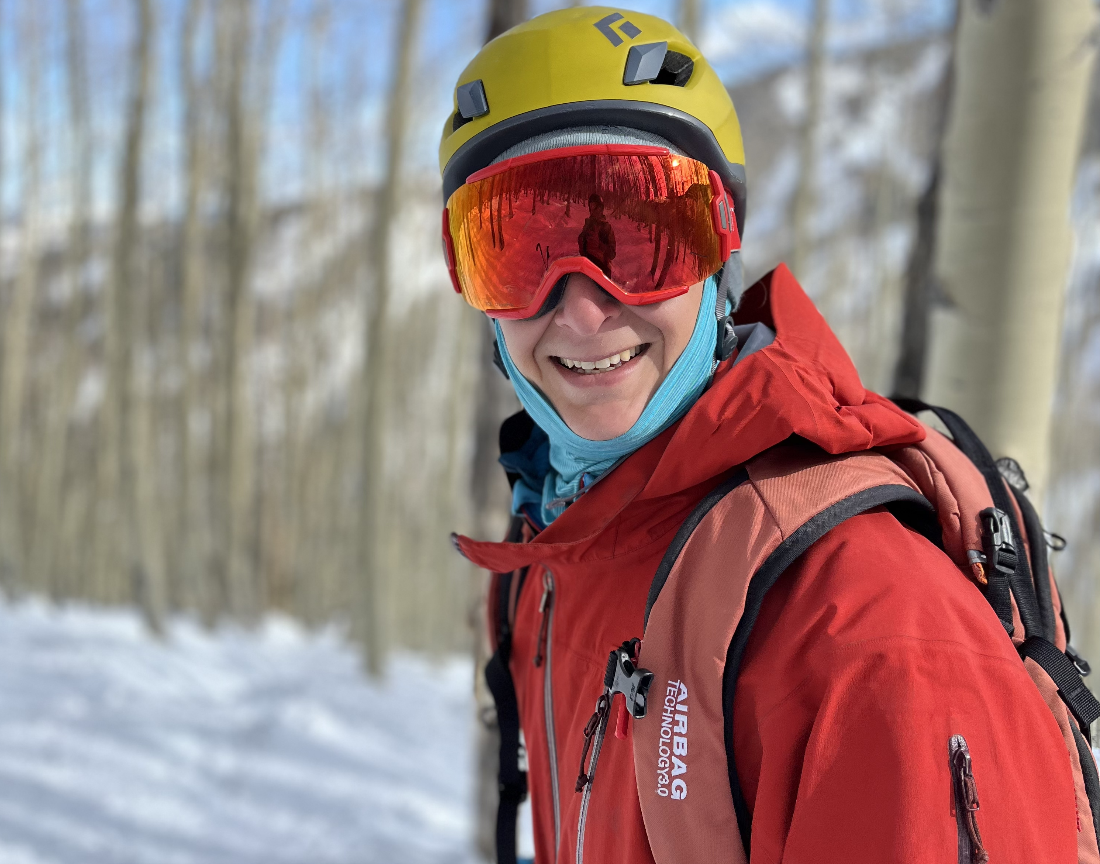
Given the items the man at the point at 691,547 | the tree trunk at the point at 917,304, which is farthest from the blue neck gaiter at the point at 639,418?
the tree trunk at the point at 917,304

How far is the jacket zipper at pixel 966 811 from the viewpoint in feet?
2.63

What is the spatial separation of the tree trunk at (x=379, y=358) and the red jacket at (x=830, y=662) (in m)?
8.13

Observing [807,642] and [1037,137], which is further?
[1037,137]

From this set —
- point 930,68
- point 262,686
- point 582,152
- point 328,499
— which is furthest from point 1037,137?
point 930,68

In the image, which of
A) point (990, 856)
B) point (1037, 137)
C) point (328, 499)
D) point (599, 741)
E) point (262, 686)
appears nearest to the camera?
point (990, 856)

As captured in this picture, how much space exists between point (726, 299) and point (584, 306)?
0.28m

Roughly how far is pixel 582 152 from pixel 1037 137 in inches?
44.6

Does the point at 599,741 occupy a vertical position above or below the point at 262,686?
above

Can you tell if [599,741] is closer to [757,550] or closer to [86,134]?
[757,550]

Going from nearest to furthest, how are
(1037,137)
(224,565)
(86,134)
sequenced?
(1037,137), (224,565), (86,134)

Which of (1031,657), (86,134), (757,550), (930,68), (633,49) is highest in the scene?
(930,68)

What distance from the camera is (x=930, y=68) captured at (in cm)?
4516

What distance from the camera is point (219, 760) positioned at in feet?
19.7

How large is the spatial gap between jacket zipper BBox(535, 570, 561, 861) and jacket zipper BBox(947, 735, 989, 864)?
71 cm
